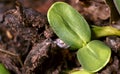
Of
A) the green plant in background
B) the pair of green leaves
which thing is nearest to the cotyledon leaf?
the pair of green leaves

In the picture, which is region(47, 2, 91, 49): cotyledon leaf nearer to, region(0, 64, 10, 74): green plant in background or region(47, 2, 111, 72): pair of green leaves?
region(47, 2, 111, 72): pair of green leaves

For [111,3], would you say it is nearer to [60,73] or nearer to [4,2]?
[60,73]

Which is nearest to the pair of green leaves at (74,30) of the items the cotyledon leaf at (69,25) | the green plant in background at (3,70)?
the cotyledon leaf at (69,25)

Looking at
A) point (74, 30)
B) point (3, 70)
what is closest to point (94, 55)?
point (74, 30)

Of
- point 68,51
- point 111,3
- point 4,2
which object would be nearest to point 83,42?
point 68,51

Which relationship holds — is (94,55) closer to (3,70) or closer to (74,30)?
(74,30)
